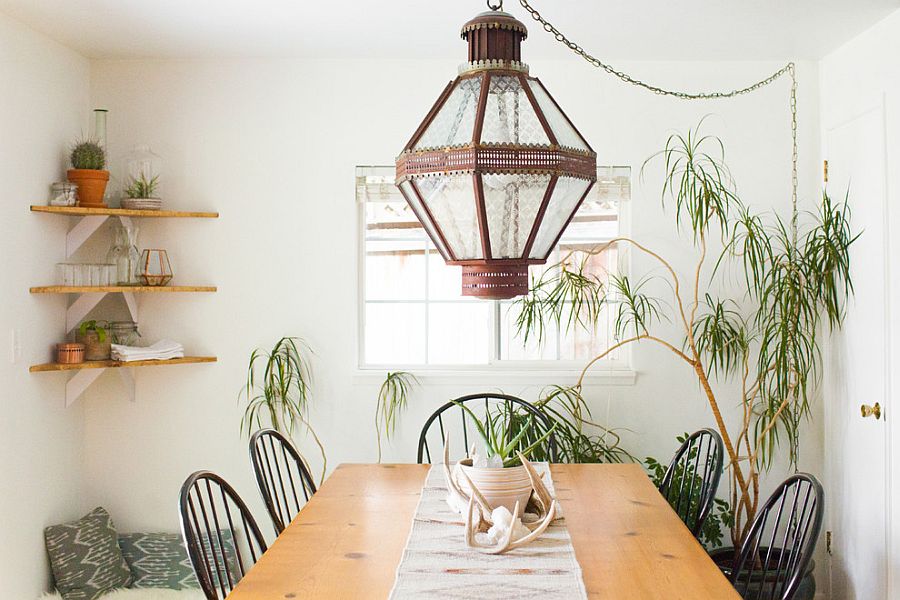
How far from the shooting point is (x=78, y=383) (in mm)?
3988

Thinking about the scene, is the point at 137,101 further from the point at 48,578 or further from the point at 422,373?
the point at 48,578

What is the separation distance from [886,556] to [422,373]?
7.11 ft

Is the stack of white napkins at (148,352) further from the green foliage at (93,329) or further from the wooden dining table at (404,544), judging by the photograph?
the wooden dining table at (404,544)

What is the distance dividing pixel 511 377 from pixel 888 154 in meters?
1.91

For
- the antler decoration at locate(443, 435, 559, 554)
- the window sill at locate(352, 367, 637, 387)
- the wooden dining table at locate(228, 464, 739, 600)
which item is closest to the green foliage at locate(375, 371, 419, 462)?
the window sill at locate(352, 367, 637, 387)

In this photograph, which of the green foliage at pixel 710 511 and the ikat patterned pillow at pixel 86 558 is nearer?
the green foliage at pixel 710 511

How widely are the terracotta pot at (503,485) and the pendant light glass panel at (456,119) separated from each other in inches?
42.9

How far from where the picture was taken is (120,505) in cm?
421

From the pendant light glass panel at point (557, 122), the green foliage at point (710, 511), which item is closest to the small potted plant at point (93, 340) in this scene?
the green foliage at point (710, 511)

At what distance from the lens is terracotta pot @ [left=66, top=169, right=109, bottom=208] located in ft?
12.7

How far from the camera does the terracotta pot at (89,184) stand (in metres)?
3.87

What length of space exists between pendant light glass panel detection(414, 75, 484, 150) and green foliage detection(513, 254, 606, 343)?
7.61 ft

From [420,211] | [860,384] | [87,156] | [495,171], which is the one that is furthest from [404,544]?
[87,156]

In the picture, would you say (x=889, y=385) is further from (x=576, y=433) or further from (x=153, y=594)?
(x=153, y=594)
